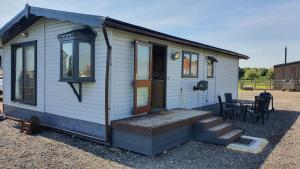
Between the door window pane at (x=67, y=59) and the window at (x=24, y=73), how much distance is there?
1.96m

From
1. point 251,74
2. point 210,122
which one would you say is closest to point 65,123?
point 210,122

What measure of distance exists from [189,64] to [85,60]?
410 centimetres

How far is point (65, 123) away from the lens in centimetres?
618

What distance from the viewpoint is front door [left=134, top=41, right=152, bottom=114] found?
5789 mm

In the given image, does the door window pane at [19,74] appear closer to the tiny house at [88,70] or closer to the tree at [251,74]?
the tiny house at [88,70]

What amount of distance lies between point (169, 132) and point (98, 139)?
1.59 m

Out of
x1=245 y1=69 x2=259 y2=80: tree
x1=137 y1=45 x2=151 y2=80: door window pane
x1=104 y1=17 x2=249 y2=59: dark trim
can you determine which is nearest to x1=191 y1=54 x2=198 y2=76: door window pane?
x1=104 y1=17 x2=249 y2=59: dark trim

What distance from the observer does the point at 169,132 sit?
202 inches

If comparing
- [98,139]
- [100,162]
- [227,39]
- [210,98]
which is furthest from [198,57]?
[227,39]

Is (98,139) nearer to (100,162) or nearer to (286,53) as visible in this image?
(100,162)

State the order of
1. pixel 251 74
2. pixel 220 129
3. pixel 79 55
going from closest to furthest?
pixel 79 55, pixel 220 129, pixel 251 74

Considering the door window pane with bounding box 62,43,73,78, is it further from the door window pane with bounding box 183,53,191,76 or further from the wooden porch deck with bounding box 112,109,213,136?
the door window pane with bounding box 183,53,191,76

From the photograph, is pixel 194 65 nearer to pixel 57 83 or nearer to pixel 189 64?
pixel 189 64

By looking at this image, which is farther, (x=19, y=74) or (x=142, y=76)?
(x=19, y=74)
